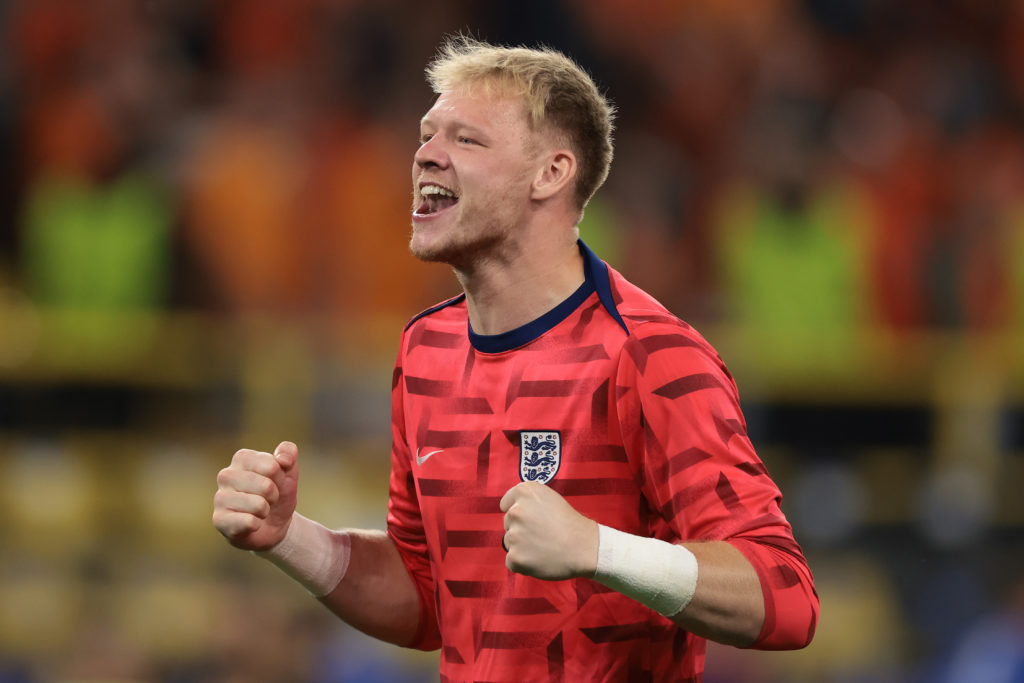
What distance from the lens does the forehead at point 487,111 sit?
3.22 metres

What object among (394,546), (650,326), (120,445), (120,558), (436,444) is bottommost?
(120,558)

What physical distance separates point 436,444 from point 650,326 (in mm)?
559

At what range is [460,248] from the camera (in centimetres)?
321

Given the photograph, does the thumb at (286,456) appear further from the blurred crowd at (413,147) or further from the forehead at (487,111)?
the blurred crowd at (413,147)

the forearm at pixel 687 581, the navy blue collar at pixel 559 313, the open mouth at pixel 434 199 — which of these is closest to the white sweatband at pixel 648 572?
the forearm at pixel 687 581

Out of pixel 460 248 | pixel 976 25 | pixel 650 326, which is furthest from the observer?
pixel 976 25

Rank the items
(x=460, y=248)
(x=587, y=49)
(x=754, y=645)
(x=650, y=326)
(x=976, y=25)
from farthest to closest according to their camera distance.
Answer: (x=976, y=25) < (x=587, y=49) < (x=460, y=248) < (x=650, y=326) < (x=754, y=645)

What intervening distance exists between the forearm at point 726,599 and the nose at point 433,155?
102 centimetres

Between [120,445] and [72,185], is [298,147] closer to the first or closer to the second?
[72,185]

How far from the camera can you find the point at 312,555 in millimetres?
3357

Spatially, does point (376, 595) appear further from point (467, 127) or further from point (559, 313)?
point (467, 127)

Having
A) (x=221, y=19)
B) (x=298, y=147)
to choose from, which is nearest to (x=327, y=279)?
(x=298, y=147)

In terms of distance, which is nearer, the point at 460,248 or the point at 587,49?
the point at 460,248

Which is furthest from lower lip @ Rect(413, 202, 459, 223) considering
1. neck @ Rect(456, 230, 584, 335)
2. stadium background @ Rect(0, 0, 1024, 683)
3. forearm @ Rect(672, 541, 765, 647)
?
stadium background @ Rect(0, 0, 1024, 683)
